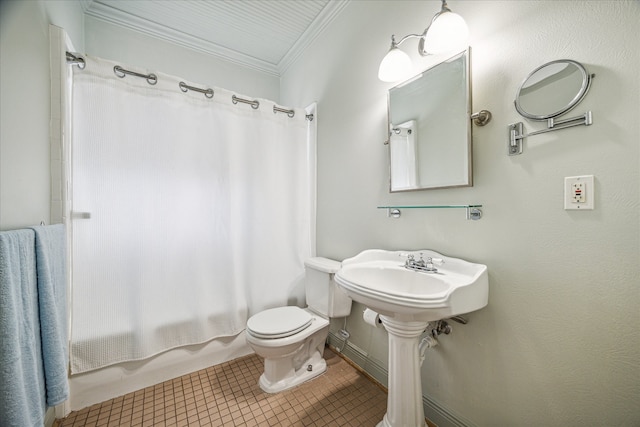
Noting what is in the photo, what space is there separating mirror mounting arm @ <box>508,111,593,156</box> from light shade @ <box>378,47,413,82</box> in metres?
0.61

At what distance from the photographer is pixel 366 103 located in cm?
164

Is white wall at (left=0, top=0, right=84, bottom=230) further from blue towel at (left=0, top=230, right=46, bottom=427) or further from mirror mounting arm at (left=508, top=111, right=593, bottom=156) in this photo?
mirror mounting arm at (left=508, top=111, right=593, bottom=156)

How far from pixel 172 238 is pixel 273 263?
0.73m

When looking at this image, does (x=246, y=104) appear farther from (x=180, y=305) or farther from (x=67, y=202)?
(x=180, y=305)

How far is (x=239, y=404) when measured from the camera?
1.42 m

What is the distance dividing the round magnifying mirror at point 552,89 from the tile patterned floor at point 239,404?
1.59 m

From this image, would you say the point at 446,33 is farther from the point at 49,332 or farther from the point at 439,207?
the point at 49,332

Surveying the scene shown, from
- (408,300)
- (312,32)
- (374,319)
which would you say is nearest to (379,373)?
(374,319)

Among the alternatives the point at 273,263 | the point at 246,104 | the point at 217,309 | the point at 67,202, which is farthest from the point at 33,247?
the point at 246,104

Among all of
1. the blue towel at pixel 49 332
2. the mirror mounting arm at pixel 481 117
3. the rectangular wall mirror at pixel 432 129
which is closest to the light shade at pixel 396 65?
the rectangular wall mirror at pixel 432 129

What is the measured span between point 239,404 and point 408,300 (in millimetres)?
1240

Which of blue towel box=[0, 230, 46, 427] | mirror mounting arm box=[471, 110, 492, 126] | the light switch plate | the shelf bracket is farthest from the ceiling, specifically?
blue towel box=[0, 230, 46, 427]

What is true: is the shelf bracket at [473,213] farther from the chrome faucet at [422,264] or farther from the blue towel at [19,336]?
the blue towel at [19,336]

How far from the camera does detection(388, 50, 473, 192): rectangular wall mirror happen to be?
1118 millimetres
